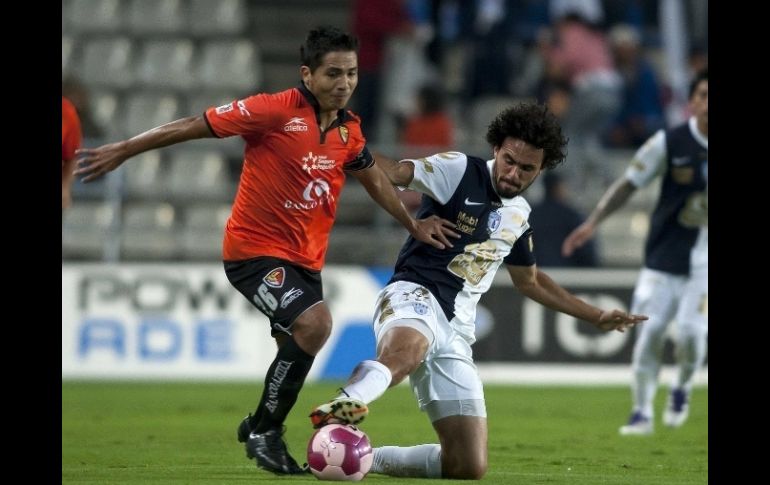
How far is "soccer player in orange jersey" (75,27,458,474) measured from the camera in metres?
7.14

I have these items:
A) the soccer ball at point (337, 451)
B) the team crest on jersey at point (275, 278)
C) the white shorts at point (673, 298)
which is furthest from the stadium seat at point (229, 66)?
the soccer ball at point (337, 451)

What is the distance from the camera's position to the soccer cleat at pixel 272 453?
695 cm

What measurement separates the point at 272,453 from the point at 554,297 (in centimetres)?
172

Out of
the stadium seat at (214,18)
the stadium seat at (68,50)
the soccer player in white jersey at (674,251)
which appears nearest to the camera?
the soccer player in white jersey at (674,251)

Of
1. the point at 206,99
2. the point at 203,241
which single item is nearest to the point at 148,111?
the point at 206,99

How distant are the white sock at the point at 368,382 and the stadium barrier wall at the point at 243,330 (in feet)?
28.6

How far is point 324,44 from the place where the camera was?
7.24 m

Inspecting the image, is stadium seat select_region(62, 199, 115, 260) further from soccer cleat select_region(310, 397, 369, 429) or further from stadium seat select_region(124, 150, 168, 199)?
soccer cleat select_region(310, 397, 369, 429)

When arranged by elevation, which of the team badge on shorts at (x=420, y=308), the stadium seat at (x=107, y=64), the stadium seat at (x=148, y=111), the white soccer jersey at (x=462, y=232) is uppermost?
the stadium seat at (x=107, y=64)

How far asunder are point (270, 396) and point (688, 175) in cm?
432

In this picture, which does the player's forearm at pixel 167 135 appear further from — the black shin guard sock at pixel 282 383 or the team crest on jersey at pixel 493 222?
the team crest on jersey at pixel 493 222

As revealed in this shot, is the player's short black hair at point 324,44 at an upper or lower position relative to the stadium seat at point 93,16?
lower
